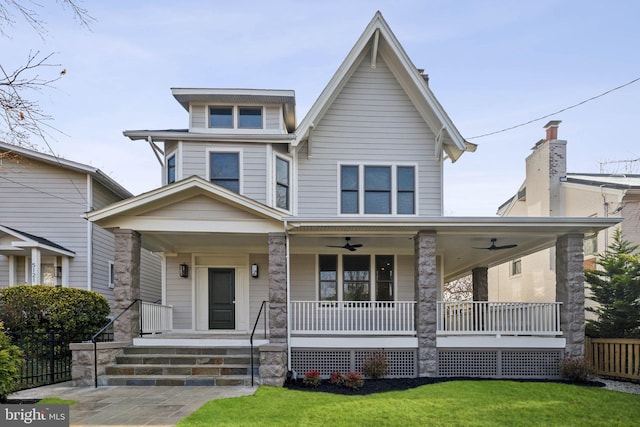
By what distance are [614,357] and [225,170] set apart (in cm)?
1085

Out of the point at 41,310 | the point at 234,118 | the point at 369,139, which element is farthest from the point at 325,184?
the point at 41,310

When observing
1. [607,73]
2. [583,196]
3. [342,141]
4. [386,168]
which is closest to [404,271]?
[386,168]

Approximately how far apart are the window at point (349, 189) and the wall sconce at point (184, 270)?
477cm

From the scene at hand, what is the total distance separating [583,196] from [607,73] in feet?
13.7

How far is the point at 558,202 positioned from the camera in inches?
633

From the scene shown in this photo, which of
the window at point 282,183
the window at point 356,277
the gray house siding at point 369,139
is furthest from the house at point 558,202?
the window at point 282,183

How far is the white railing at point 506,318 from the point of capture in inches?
395

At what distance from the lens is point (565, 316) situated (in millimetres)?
9969

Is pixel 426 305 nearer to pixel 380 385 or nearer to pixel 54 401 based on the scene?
pixel 380 385

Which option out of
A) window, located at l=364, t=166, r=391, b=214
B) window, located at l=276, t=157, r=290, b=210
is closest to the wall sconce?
window, located at l=276, t=157, r=290, b=210

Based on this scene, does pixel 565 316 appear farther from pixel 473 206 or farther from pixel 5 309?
pixel 473 206

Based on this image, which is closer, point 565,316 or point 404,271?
point 565,316

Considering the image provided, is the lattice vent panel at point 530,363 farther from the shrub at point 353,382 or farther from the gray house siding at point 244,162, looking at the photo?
the gray house siding at point 244,162

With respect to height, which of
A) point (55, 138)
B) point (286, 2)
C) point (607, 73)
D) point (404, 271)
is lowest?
point (404, 271)
